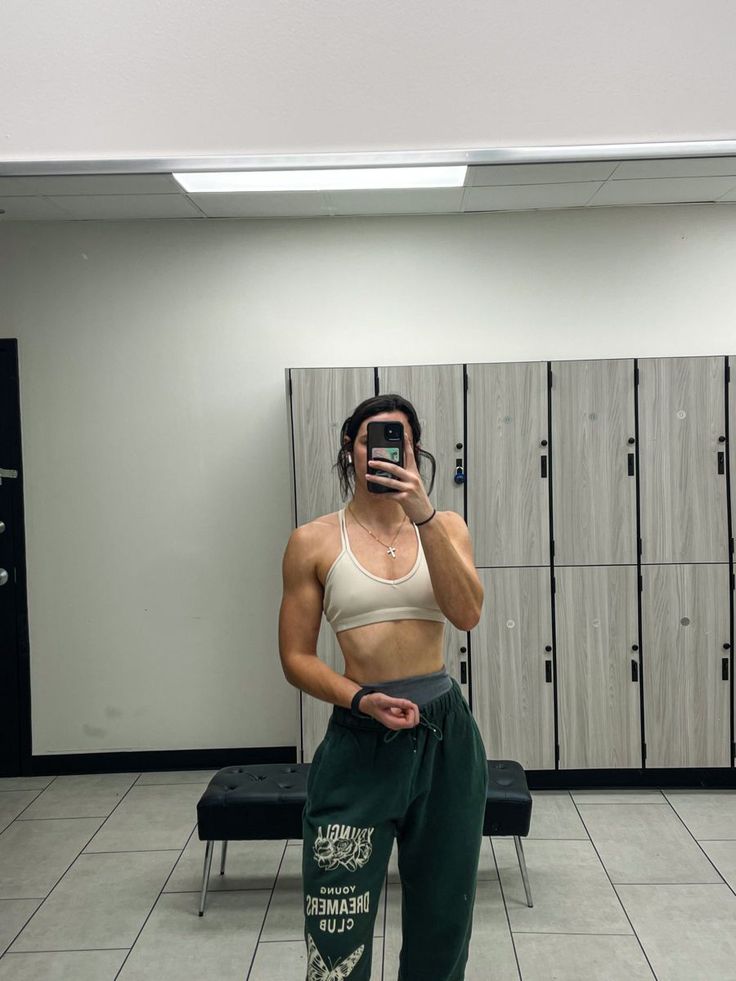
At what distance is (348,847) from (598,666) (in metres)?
2.67

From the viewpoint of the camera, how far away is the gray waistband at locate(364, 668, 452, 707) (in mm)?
1956

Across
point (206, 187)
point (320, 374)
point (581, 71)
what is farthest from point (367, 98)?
point (320, 374)

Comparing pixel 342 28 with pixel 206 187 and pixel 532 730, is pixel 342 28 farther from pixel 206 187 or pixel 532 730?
pixel 532 730

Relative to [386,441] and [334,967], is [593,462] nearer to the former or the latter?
[386,441]

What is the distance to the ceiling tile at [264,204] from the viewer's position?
4066 mm

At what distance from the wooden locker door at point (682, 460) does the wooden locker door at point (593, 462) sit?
7 cm

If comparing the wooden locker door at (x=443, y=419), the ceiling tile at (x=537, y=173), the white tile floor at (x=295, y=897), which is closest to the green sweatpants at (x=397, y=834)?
the white tile floor at (x=295, y=897)

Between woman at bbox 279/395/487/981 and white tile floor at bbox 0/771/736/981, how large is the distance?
3.45 feet

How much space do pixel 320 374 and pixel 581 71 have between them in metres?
2.24

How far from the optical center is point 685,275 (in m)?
4.60

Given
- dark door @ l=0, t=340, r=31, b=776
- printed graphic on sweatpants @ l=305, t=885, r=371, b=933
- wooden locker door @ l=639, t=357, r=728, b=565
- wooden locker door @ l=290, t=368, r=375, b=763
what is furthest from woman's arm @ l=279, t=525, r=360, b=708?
dark door @ l=0, t=340, r=31, b=776

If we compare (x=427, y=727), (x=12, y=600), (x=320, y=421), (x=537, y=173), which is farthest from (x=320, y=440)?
(x=427, y=727)

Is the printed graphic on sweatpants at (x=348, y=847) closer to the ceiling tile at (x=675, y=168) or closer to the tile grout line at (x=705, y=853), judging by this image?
the tile grout line at (x=705, y=853)

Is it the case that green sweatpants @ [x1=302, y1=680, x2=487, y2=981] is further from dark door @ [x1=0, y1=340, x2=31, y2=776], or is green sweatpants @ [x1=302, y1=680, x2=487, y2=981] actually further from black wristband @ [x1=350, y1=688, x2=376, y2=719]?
dark door @ [x1=0, y1=340, x2=31, y2=776]
